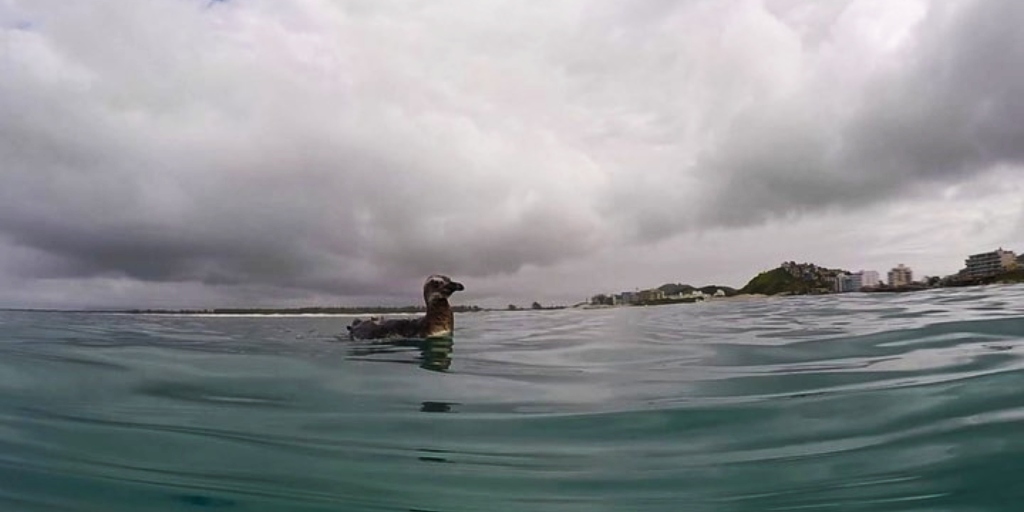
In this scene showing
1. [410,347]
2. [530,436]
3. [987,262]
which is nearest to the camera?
[530,436]

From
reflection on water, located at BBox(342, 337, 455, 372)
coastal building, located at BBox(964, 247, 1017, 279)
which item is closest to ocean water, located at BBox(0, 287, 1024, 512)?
reflection on water, located at BBox(342, 337, 455, 372)

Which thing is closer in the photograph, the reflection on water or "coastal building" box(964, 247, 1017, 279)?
the reflection on water

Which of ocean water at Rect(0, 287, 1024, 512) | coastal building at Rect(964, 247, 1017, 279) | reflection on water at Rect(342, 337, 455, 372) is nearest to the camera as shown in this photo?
ocean water at Rect(0, 287, 1024, 512)

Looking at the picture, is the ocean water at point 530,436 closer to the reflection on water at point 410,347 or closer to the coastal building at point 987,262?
the reflection on water at point 410,347

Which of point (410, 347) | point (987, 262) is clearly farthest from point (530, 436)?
point (987, 262)

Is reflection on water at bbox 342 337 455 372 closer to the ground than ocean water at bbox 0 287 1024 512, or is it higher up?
higher up

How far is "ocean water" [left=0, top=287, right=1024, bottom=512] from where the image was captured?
520 centimetres

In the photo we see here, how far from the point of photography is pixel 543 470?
18.5 ft

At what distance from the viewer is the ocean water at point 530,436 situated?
205 inches

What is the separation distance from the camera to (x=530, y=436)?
657 centimetres

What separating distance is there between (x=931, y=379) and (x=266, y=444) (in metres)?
7.75

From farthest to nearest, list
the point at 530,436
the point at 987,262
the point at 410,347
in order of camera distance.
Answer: the point at 987,262
the point at 410,347
the point at 530,436

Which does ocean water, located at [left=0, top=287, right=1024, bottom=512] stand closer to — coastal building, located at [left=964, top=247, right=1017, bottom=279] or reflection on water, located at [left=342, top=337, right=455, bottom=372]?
reflection on water, located at [left=342, top=337, right=455, bottom=372]

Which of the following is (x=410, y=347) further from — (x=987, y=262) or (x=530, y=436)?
(x=987, y=262)
